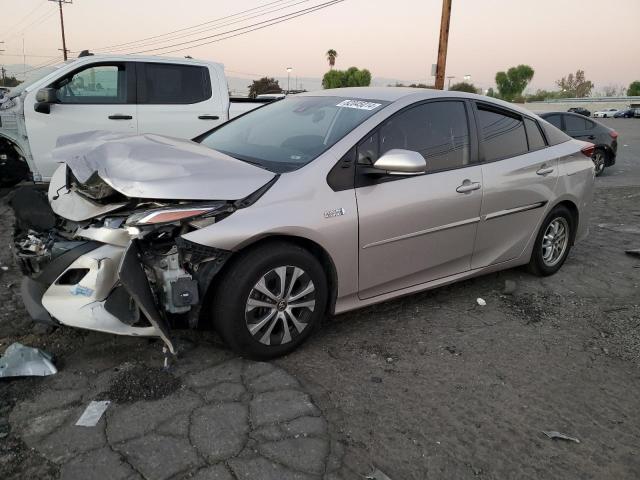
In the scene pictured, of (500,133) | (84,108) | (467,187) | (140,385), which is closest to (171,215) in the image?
(140,385)

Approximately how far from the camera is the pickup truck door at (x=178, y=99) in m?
7.09

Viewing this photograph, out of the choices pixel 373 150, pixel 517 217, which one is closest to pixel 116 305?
pixel 373 150

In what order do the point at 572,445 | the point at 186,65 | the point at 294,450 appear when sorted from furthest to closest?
the point at 186,65
the point at 572,445
the point at 294,450

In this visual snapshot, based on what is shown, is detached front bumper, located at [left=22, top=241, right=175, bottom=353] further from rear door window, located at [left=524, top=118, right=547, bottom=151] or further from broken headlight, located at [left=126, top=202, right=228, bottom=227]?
rear door window, located at [left=524, top=118, right=547, bottom=151]

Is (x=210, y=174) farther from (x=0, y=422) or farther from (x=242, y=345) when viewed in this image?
(x=0, y=422)

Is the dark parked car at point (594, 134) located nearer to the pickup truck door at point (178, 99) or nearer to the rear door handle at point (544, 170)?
the pickup truck door at point (178, 99)

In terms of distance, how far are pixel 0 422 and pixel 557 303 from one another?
399 cm

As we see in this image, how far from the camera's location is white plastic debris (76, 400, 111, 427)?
8.30ft

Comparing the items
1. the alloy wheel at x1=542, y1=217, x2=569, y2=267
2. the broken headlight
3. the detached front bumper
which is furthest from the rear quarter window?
the detached front bumper

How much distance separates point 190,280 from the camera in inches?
110

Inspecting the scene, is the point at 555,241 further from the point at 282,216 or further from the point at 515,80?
the point at 515,80

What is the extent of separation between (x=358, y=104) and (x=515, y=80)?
360ft

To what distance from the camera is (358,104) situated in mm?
3727

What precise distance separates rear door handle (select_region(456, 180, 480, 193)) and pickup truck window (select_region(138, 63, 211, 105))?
4.83m
